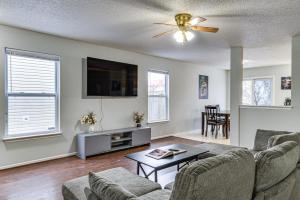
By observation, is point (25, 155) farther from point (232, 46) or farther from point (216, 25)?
point (232, 46)

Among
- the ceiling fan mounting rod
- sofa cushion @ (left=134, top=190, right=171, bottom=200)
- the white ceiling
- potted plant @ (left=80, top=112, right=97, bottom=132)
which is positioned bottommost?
sofa cushion @ (left=134, top=190, right=171, bottom=200)

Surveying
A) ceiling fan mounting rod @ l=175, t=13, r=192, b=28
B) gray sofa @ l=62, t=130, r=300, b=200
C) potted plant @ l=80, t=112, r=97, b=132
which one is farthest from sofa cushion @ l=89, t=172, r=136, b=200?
potted plant @ l=80, t=112, r=97, b=132

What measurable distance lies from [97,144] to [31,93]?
1538mm

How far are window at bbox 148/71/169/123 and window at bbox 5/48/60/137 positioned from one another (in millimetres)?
2562

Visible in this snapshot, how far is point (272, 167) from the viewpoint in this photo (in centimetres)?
135

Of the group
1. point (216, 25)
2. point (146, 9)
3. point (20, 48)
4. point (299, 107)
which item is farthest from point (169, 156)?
point (20, 48)

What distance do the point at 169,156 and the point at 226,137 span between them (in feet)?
12.3

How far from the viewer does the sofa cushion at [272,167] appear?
133 centimetres

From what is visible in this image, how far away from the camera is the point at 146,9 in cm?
268

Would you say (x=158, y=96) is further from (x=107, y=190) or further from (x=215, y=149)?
(x=107, y=190)

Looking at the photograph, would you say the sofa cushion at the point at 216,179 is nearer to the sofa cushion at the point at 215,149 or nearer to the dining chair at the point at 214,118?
the sofa cushion at the point at 215,149

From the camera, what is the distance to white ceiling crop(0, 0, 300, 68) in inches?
99.5

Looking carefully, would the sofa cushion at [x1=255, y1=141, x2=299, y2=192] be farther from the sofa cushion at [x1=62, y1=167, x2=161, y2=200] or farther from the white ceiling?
the white ceiling

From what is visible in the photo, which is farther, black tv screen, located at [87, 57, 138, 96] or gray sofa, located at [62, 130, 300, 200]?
black tv screen, located at [87, 57, 138, 96]
